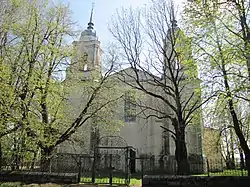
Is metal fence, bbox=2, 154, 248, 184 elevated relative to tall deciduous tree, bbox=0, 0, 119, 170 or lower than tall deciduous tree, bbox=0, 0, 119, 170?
lower

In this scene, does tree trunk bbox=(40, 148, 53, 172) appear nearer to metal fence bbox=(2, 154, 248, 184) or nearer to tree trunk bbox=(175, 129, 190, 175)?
metal fence bbox=(2, 154, 248, 184)

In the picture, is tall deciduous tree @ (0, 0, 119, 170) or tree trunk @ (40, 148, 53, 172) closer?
tall deciduous tree @ (0, 0, 119, 170)

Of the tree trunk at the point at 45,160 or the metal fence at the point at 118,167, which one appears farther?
the tree trunk at the point at 45,160

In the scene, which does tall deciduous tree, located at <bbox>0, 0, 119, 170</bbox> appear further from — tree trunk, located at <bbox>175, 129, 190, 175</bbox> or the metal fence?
tree trunk, located at <bbox>175, 129, 190, 175</bbox>

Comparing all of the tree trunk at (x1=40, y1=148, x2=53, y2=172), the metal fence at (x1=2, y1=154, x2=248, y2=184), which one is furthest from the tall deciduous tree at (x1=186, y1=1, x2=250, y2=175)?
the tree trunk at (x1=40, y1=148, x2=53, y2=172)

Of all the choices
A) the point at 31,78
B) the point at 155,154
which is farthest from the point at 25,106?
the point at 155,154

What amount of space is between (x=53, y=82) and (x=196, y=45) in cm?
787

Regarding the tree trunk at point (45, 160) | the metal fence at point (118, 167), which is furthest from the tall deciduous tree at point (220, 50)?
the tree trunk at point (45, 160)

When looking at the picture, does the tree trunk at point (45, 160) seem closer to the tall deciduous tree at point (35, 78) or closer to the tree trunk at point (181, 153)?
the tall deciduous tree at point (35, 78)

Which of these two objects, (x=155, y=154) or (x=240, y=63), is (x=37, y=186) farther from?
(x=155, y=154)

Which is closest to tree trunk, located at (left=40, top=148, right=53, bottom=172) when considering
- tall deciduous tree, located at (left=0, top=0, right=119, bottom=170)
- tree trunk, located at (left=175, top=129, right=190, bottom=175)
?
tall deciduous tree, located at (left=0, top=0, right=119, bottom=170)

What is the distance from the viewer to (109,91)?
1927cm

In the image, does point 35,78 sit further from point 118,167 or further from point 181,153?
point 118,167

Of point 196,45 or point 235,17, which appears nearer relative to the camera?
point 235,17
